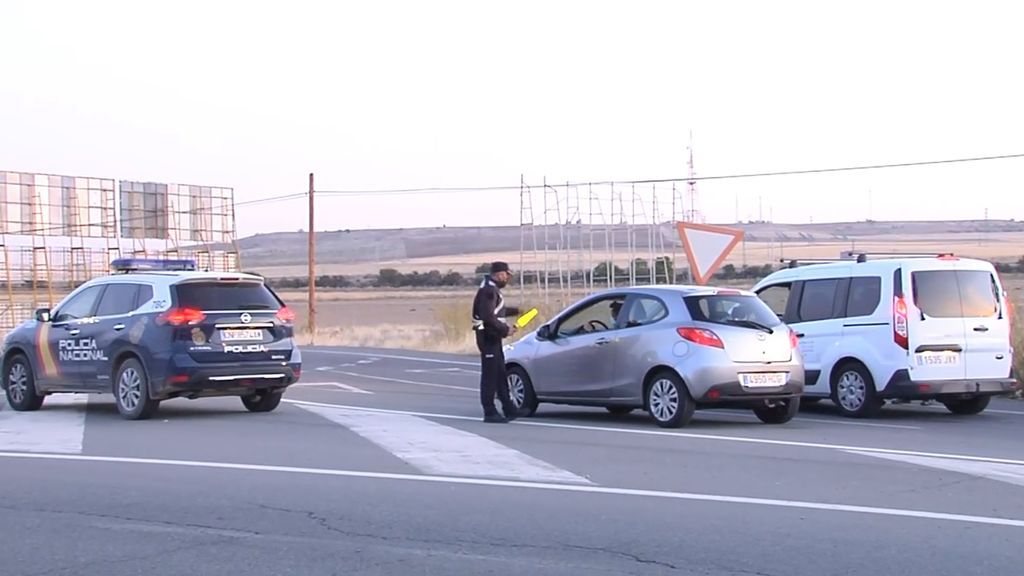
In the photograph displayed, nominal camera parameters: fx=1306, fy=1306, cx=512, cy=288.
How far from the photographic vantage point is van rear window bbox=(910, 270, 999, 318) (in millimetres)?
15406

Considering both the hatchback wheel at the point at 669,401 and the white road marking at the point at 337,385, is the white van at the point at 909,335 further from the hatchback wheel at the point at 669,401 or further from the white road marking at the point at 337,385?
the white road marking at the point at 337,385

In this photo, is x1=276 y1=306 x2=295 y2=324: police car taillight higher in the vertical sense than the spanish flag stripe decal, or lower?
higher

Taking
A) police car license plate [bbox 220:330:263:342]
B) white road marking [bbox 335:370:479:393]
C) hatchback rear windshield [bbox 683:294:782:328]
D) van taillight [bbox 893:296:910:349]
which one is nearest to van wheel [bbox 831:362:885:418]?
van taillight [bbox 893:296:910:349]

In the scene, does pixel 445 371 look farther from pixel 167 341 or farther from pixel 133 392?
pixel 167 341

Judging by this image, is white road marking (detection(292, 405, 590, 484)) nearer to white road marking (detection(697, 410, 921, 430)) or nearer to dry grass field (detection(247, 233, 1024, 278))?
white road marking (detection(697, 410, 921, 430))

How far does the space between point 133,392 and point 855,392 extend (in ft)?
28.1

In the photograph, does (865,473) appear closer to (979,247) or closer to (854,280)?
(854,280)

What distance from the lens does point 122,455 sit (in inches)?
468

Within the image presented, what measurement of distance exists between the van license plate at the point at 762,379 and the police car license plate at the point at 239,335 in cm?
556

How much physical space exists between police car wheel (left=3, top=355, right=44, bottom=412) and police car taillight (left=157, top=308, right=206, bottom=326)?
2.87 metres

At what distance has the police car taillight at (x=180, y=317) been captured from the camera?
47.8 ft

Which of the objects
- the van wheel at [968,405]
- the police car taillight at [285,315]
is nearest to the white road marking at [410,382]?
the police car taillight at [285,315]

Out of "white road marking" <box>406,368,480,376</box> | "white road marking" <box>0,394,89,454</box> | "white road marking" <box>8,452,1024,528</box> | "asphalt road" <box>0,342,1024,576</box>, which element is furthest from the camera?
"white road marking" <box>406,368,480,376</box>

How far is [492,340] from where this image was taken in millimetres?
14484
